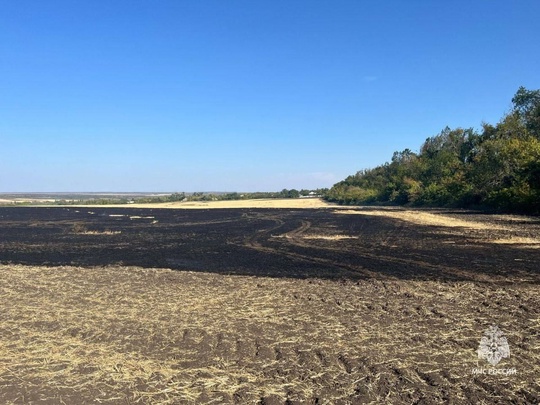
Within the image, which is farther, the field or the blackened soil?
the blackened soil

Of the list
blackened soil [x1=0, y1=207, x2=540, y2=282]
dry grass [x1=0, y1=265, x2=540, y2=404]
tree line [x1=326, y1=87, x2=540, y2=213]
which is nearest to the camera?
dry grass [x1=0, y1=265, x2=540, y2=404]

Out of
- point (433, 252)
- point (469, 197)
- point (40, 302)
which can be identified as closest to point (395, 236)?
point (433, 252)

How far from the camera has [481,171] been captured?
147ft

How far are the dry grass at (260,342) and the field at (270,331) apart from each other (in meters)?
0.02

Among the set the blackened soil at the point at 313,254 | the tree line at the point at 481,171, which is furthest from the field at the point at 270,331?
the tree line at the point at 481,171

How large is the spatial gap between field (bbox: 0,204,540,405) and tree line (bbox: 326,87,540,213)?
27933 millimetres

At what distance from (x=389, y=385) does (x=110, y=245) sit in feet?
60.6

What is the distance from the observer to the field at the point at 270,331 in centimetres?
475

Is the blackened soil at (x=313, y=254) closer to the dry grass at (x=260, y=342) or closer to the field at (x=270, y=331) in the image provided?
the field at (x=270, y=331)

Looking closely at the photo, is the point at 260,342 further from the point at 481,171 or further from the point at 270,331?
the point at 481,171

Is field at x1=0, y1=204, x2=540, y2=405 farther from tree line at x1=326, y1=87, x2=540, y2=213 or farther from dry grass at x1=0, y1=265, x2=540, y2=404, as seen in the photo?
tree line at x1=326, y1=87, x2=540, y2=213

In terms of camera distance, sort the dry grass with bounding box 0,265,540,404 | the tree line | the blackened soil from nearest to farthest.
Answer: the dry grass with bounding box 0,265,540,404, the blackened soil, the tree line

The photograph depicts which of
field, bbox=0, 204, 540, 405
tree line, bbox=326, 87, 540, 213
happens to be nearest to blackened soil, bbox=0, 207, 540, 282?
field, bbox=0, 204, 540, 405

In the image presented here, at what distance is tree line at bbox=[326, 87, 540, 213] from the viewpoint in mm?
38625
